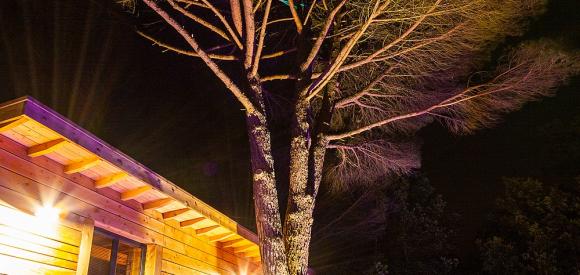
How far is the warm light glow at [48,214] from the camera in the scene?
143 inches

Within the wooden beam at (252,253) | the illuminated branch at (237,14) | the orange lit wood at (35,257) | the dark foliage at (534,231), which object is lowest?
the orange lit wood at (35,257)

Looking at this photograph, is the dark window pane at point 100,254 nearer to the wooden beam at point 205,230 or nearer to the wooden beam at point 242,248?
the wooden beam at point 205,230

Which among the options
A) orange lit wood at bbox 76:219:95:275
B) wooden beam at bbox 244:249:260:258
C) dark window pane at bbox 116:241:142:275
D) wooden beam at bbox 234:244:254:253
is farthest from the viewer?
wooden beam at bbox 244:249:260:258

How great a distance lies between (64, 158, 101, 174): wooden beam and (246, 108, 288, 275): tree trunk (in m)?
2.00

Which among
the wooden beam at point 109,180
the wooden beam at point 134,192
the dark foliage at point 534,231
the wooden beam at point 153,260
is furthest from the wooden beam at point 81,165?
the dark foliage at point 534,231

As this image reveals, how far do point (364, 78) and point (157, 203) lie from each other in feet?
12.1

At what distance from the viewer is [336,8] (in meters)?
5.37

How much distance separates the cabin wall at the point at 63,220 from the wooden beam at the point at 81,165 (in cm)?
7

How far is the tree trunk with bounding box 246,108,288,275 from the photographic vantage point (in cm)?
500

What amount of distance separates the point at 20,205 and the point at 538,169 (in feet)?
42.7

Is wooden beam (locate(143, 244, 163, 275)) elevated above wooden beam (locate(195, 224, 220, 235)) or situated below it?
below

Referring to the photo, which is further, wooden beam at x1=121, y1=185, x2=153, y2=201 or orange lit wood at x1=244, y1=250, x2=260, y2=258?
orange lit wood at x1=244, y1=250, x2=260, y2=258

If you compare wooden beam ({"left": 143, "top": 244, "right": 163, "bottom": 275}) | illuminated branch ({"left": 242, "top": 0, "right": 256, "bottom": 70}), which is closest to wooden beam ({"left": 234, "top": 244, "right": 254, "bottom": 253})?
wooden beam ({"left": 143, "top": 244, "right": 163, "bottom": 275})

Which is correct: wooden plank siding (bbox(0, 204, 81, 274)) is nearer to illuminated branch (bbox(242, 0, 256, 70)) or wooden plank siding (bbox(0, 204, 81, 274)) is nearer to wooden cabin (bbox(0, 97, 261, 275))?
wooden cabin (bbox(0, 97, 261, 275))
